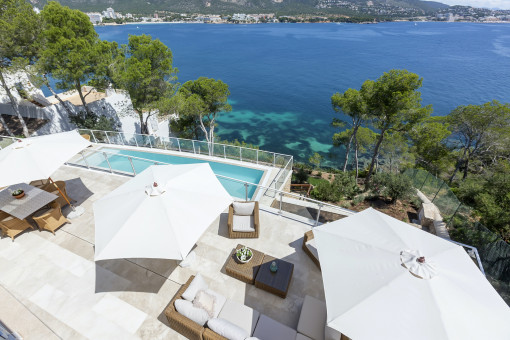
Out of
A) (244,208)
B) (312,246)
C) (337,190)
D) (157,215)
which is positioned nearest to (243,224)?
(244,208)

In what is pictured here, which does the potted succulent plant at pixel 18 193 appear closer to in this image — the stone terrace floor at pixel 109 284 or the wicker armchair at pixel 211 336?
the stone terrace floor at pixel 109 284

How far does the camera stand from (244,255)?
213 inches

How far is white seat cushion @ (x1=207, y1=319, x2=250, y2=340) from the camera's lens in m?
3.76

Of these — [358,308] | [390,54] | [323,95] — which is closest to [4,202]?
[358,308]

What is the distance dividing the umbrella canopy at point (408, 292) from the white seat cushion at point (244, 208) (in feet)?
10.1

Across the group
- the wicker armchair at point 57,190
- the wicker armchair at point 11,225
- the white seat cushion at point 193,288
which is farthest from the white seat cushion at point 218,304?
the wicker armchair at point 57,190

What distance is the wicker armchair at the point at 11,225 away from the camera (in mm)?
6207

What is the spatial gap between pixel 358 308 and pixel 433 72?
79.9 meters

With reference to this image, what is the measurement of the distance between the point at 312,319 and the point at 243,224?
2937mm

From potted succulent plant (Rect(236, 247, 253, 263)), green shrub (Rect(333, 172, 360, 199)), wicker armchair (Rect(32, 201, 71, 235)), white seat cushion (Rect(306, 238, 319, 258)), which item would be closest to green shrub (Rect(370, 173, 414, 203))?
green shrub (Rect(333, 172, 360, 199))

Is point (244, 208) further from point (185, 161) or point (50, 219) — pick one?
point (185, 161)

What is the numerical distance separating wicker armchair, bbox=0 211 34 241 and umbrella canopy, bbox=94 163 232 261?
3.33 metres

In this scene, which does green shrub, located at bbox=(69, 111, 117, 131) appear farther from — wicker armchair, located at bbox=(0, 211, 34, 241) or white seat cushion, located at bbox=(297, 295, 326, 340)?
white seat cushion, located at bbox=(297, 295, 326, 340)

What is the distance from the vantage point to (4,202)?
647 centimetres
